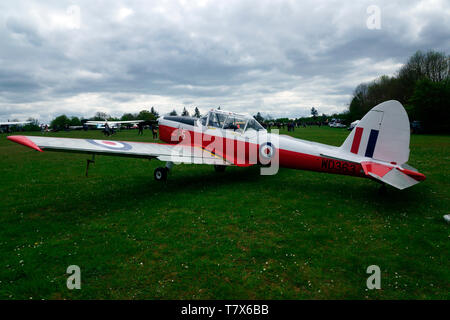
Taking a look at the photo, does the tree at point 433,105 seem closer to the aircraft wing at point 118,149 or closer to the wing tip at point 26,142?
the aircraft wing at point 118,149

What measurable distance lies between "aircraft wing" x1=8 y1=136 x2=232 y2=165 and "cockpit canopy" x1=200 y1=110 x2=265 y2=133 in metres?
1.16

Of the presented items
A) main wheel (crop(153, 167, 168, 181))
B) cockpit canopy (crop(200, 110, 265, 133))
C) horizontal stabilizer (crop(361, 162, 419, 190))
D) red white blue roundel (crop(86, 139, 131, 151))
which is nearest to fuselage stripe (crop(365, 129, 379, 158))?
horizontal stabilizer (crop(361, 162, 419, 190))

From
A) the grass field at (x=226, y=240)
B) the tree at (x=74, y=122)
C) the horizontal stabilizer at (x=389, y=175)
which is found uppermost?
the tree at (x=74, y=122)

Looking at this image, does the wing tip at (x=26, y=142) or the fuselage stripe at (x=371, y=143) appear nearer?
the wing tip at (x=26, y=142)

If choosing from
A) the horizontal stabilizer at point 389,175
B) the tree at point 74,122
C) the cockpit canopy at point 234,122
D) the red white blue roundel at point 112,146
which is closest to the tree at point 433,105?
the cockpit canopy at point 234,122

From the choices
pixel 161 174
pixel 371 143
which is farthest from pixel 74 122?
pixel 371 143

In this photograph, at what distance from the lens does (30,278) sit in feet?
11.1

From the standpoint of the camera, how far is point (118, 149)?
265 inches

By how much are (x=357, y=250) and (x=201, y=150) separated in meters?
6.01

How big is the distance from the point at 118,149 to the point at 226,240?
4.25m

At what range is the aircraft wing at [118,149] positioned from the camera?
5289mm

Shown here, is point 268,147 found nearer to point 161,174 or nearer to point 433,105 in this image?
point 161,174
